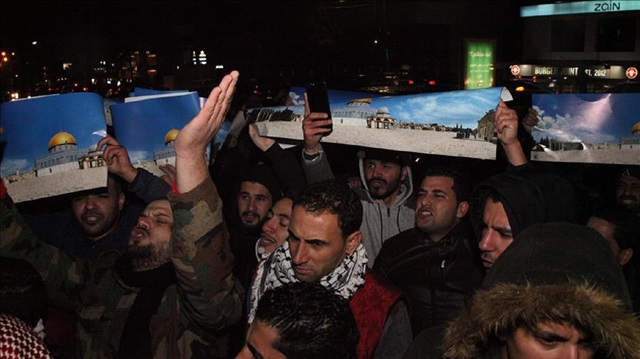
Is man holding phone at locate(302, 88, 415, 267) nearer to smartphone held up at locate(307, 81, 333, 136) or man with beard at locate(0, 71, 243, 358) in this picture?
smartphone held up at locate(307, 81, 333, 136)

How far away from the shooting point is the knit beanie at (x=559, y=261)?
2062 millimetres

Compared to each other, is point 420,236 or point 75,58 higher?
point 75,58

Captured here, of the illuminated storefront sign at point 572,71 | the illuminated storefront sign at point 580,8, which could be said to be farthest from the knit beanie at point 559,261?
the illuminated storefront sign at point 580,8

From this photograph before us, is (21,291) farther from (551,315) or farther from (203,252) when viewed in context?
(551,315)

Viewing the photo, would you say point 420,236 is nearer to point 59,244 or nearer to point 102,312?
point 102,312

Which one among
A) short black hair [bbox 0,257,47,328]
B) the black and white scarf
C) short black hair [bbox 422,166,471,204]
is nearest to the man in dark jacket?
short black hair [bbox 422,166,471,204]

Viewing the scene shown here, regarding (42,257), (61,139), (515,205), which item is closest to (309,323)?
(515,205)

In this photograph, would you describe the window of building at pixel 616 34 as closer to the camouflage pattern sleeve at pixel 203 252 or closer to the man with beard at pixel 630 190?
the man with beard at pixel 630 190

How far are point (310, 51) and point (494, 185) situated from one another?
95.8 ft

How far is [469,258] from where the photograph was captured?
12.5ft

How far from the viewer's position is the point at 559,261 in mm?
2102

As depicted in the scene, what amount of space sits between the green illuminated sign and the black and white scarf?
85.7ft

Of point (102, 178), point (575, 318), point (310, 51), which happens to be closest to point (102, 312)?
point (102, 178)

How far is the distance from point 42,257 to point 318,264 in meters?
1.51
